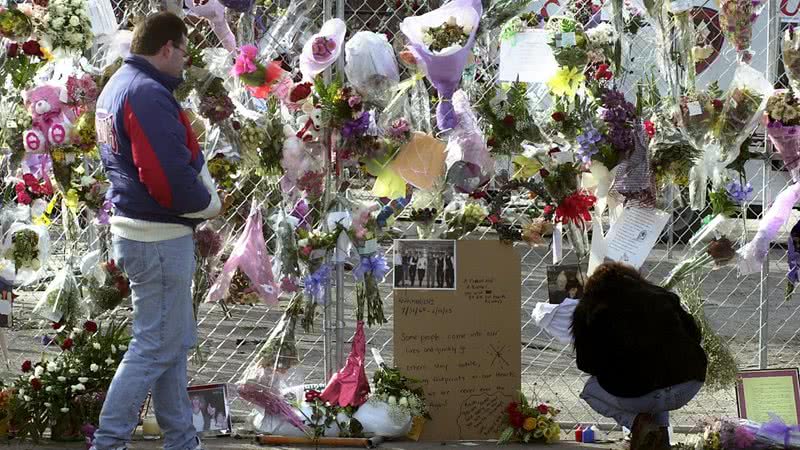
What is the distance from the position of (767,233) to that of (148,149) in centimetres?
278

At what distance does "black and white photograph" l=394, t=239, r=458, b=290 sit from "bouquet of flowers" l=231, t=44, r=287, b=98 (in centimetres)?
89

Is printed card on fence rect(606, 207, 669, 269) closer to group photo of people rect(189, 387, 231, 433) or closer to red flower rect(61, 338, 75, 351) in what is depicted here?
group photo of people rect(189, 387, 231, 433)

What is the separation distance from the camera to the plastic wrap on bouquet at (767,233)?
545cm

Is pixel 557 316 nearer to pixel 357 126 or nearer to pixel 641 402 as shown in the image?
pixel 641 402

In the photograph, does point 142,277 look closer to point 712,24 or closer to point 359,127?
point 359,127

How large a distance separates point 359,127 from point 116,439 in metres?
1.63

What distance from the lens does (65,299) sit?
17.9 feet

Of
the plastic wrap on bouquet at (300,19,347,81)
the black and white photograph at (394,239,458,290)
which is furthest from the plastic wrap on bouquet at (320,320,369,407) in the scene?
the plastic wrap on bouquet at (300,19,347,81)

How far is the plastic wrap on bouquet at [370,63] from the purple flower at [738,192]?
1.56 meters

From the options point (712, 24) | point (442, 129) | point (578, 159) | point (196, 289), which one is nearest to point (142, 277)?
point (196, 289)

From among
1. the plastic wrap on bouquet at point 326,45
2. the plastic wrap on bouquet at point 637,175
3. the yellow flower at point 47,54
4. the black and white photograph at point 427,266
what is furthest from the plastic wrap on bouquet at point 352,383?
the yellow flower at point 47,54

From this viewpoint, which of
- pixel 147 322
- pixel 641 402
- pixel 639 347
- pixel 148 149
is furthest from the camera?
pixel 641 402

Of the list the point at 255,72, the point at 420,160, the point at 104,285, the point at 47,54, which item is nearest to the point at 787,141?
the point at 420,160

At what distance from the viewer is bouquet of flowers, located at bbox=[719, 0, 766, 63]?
5.40m
